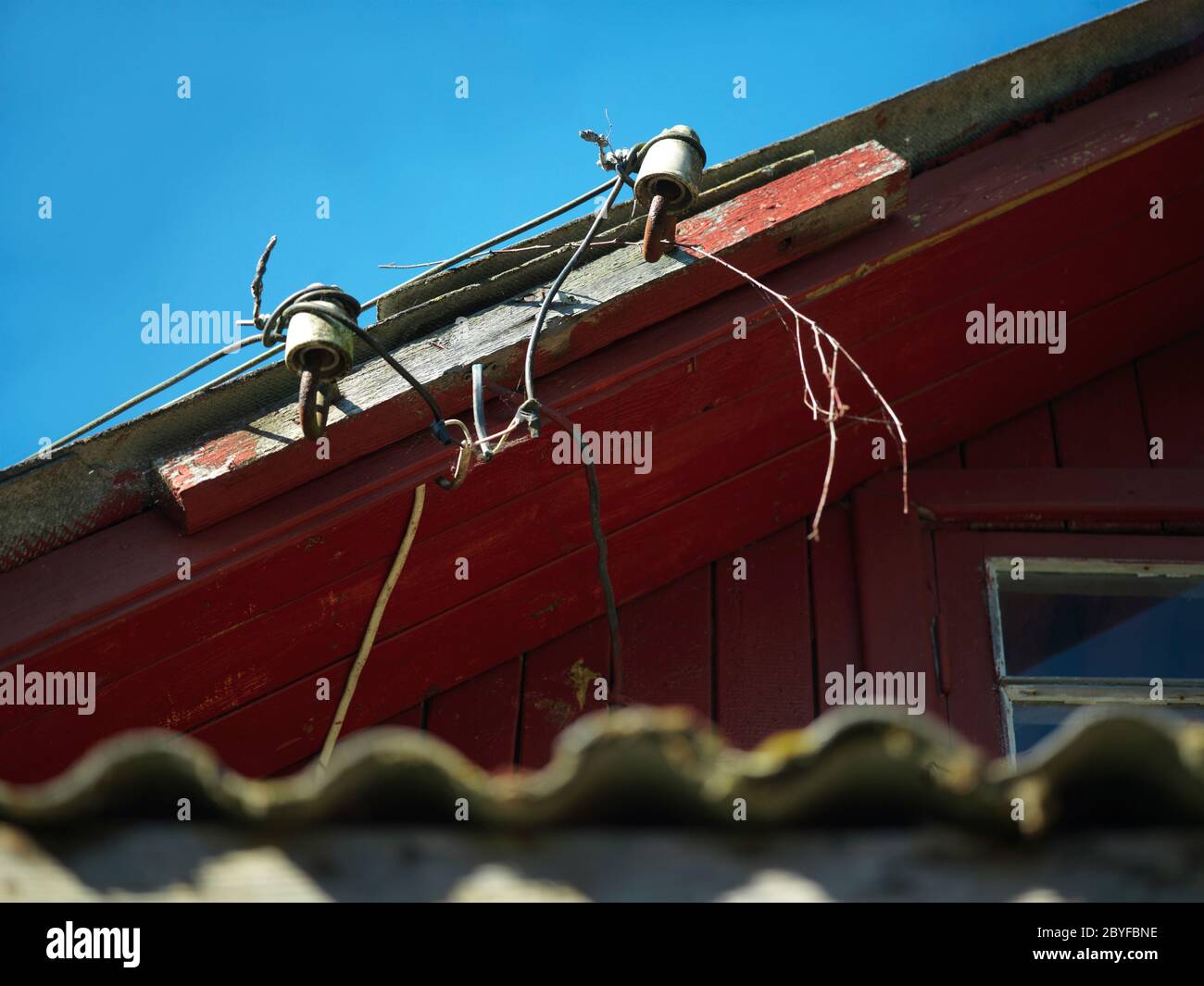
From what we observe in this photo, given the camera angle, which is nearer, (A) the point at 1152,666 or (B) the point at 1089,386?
(A) the point at 1152,666

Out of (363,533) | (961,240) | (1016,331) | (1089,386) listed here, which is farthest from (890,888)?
(1089,386)

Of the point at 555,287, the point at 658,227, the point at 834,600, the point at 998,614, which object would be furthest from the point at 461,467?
the point at 998,614

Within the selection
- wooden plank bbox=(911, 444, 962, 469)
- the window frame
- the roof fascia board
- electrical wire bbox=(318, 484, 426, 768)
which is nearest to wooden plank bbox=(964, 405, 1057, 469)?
wooden plank bbox=(911, 444, 962, 469)

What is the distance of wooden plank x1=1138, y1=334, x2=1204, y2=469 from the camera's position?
13.1ft

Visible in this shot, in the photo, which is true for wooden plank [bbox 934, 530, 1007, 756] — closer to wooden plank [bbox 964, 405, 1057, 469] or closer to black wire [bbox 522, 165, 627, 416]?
wooden plank [bbox 964, 405, 1057, 469]

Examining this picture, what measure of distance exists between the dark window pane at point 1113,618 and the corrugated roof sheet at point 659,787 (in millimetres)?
2154

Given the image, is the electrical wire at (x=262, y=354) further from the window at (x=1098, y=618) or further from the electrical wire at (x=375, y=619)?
the window at (x=1098, y=618)

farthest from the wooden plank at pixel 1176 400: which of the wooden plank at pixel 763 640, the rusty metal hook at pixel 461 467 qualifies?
the rusty metal hook at pixel 461 467

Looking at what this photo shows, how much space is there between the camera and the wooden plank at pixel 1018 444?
402cm

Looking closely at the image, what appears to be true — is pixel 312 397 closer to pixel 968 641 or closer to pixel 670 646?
pixel 670 646

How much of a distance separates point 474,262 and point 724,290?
0.61 metres

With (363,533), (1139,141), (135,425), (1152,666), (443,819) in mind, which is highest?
(1139,141)

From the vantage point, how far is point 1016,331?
3936mm
